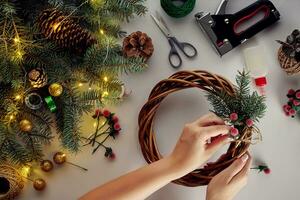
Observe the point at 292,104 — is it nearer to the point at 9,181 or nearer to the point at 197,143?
the point at 197,143

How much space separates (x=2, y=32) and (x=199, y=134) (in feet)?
1.36

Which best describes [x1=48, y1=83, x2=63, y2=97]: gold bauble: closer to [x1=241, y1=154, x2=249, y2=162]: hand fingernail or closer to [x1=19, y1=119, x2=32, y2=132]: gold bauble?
[x1=19, y1=119, x2=32, y2=132]: gold bauble

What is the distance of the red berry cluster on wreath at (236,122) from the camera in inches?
30.6

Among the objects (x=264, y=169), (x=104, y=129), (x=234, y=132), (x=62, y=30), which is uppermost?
(x=62, y=30)

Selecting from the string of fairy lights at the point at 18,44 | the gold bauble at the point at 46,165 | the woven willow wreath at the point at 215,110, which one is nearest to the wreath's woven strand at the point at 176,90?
the woven willow wreath at the point at 215,110

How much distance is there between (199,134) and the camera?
0.75 meters

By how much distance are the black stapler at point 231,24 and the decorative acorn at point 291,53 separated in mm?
66

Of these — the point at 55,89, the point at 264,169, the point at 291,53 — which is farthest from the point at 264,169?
the point at 55,89

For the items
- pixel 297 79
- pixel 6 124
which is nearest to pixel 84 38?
pixel 6 124

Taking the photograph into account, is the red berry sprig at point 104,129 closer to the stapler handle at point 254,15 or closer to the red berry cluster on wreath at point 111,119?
the red berry cluster on wreath at point 111,119

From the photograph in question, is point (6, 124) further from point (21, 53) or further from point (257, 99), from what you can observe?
point (257, 99)

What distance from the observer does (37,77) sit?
0.86 metres

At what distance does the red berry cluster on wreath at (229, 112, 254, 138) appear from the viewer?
777mm

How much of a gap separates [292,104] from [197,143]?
0.29 meters
